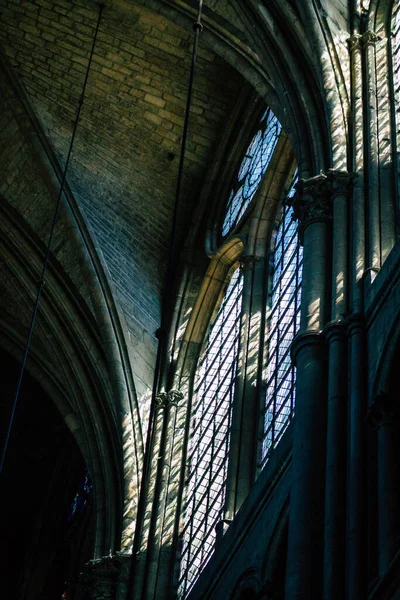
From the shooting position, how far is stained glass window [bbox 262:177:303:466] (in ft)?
47.2

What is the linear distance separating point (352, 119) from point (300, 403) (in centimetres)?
400

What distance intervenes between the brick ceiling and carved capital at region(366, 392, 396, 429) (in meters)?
9.19

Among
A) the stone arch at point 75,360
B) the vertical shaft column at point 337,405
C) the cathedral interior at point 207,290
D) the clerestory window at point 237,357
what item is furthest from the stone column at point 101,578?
the vertical shaft column at point 337,405

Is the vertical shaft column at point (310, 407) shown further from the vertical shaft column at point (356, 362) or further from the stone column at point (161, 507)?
the stone column at point (161, 507)

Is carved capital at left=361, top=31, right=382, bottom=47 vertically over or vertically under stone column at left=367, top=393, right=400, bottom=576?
over

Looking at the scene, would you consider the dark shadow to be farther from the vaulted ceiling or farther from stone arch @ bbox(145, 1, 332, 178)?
stone arch @ bbox(145, 1, 332, 178)

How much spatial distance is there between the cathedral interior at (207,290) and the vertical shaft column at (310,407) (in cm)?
2

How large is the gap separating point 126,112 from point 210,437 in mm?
6187

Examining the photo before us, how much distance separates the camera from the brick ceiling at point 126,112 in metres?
19.3

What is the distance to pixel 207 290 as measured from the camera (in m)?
19.1

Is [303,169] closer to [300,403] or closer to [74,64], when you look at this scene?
[300,403]

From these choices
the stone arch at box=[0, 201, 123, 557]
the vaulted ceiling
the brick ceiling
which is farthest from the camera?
the brick ceiling

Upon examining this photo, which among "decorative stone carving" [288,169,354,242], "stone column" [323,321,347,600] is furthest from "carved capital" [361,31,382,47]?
"stone column" [323,321,347,600]

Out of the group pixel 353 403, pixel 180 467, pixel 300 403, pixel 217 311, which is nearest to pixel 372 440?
pixel 353 403
